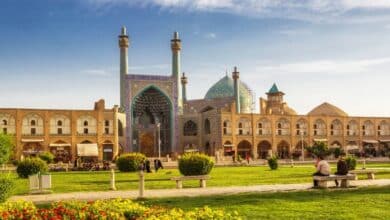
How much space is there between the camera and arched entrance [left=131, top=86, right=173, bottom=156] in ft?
233

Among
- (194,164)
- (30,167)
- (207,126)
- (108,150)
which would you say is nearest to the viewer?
(194,164)

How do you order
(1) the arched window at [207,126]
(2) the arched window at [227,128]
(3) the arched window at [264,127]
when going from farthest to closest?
(1) the arched window at [207,126] < (3) the arched window at [264,127] < (2) the arched window at [227,128]

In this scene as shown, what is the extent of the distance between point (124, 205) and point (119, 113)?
Result: 56577mm

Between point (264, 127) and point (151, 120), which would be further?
point (151, 120)

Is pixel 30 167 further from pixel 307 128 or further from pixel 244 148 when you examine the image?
pixel 307 128

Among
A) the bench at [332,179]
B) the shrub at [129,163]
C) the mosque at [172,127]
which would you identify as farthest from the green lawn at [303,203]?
the mosque at [172,127]

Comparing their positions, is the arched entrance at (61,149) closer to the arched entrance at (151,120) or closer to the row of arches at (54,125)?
the row of arches at (54,125)

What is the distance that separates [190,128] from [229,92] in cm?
1417

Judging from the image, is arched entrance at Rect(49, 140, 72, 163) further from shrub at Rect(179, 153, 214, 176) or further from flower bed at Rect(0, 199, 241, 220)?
flower bed at Rect(0, 199, 241, 220)

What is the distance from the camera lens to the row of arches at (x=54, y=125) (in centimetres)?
5762

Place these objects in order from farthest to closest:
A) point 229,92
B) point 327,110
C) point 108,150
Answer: point 229,92 < point 327,110 < point 108,150

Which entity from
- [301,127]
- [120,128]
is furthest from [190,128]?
[301,127]

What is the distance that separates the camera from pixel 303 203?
1399cm

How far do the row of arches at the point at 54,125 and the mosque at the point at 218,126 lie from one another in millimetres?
5799
